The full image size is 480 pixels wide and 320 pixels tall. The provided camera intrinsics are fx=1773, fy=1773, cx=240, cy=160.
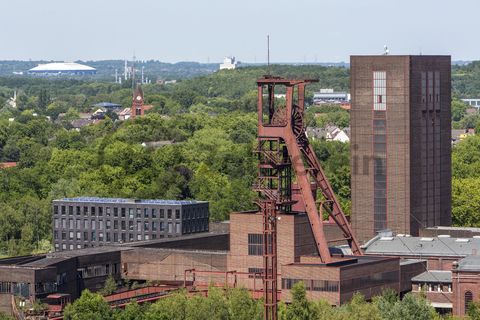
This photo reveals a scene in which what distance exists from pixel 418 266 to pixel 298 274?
562 inches

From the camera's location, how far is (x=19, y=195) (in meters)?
190

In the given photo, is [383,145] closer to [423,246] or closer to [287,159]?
[423,246]

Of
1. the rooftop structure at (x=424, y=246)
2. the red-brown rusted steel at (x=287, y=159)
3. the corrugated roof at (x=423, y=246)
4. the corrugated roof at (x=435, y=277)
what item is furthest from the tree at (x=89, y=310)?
the corrugated roof at (x=423, y=246)

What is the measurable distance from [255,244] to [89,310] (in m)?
15.3

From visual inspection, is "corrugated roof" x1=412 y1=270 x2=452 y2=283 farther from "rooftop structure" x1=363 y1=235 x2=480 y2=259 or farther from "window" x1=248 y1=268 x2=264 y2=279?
"window" x1=248 y1=268 x2=264 y2=279

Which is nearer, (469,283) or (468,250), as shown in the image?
(469,283)

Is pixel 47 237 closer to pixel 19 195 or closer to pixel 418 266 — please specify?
pixel 19 195

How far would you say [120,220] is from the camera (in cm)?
14850

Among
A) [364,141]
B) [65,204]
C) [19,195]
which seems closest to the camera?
[364,141]

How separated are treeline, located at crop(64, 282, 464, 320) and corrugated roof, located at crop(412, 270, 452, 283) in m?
13.1

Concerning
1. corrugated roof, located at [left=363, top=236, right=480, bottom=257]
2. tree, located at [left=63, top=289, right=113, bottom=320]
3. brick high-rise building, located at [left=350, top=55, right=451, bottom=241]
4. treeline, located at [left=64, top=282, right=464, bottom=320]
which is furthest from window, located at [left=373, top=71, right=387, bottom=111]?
tree, located at [left=63, top=289, right=113, bottom=320]

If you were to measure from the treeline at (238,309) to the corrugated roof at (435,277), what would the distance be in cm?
1305

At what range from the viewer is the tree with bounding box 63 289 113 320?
10538cm

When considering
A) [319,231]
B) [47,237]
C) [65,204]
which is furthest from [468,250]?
[47,237]
